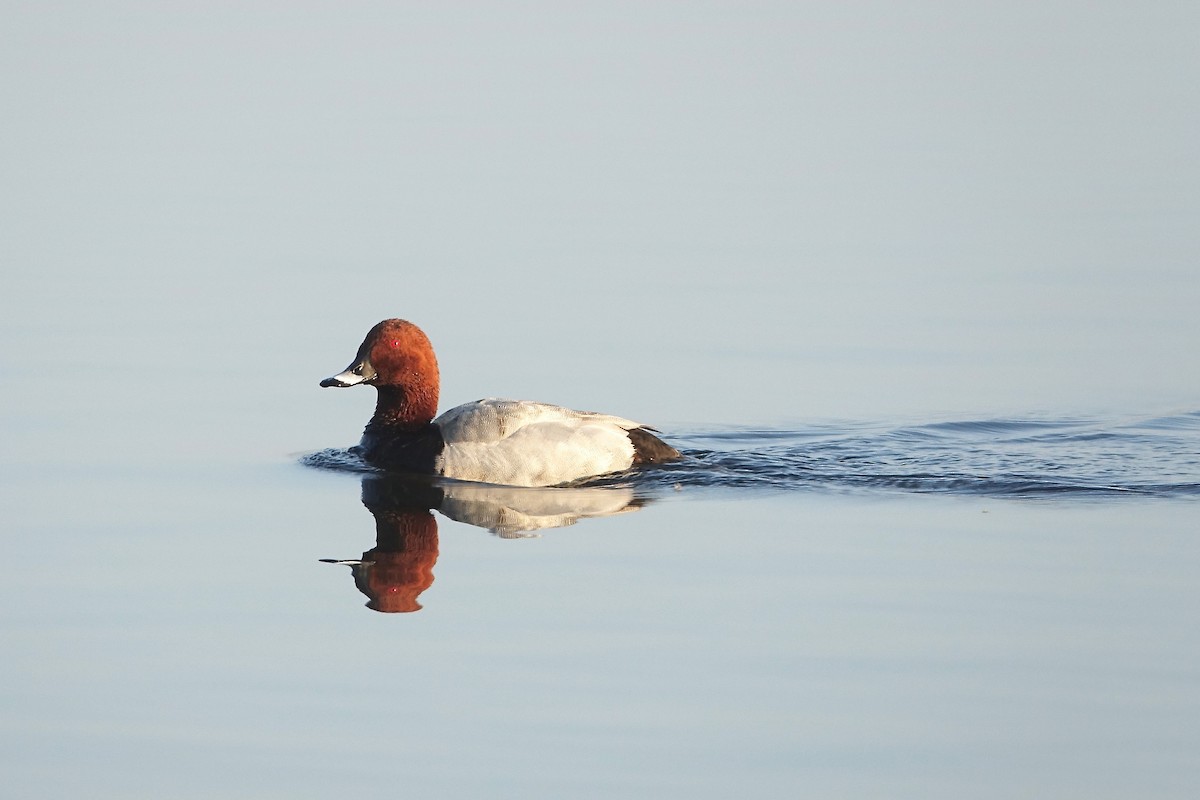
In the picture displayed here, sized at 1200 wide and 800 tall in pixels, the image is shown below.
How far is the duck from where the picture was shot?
11.2 metres

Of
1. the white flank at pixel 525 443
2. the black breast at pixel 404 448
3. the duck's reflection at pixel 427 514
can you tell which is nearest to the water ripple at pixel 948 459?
the black breast at pixel 404 448

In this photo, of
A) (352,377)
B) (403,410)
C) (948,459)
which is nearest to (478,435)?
(403,410)

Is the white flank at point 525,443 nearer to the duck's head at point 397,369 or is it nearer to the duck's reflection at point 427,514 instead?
the duck's reflection at point 427,514

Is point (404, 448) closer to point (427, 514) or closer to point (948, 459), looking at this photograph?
point (427, 514)

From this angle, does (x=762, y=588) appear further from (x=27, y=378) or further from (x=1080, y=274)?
(x=1080, y=274)

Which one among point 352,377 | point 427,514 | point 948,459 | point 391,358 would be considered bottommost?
point 427,514

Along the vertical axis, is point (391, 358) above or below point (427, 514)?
above

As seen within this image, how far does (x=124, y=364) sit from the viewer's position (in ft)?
45.5

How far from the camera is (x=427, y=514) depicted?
10.4m

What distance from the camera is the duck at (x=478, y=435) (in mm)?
11180

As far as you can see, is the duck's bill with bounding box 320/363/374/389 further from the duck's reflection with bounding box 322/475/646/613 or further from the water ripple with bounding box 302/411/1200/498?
the duck's reflection with bounding box 322/475/646/613

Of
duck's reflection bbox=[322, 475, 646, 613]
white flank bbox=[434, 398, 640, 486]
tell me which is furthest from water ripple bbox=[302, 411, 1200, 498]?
duck's reflection bbox=[322, 475, 646, 613]

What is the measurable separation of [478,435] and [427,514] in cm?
94

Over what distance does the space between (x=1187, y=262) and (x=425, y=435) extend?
9.02 m
